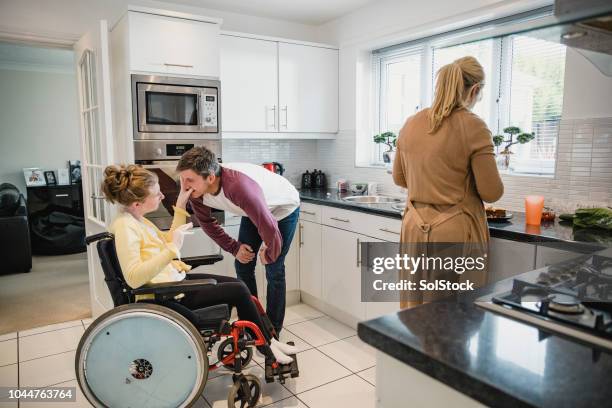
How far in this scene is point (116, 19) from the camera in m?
3.24

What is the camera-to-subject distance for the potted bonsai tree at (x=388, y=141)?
3506 millimetres

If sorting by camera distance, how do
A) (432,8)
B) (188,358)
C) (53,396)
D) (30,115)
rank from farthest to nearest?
(30,115)
(432,8)
(53,396)
(188,358)

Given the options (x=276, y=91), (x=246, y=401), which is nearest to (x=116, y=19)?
(x=276, y=91)

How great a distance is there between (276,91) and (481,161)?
212cm

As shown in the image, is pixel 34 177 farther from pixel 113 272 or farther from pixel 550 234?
pixel 550 234

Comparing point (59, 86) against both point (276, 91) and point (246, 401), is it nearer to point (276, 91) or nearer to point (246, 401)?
point (276, 91)

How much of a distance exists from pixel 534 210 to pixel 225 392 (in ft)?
5.75

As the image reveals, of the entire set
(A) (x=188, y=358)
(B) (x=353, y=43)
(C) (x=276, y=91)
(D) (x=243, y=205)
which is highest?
(B) (x=353, y=43)

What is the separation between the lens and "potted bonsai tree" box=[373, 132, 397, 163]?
3.51m

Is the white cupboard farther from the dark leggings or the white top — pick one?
the dark leggings

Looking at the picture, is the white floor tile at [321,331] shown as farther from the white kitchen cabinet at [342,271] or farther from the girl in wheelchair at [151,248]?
the girl in wheelchair at [151,248]

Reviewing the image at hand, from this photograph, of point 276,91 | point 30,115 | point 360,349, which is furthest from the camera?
point 30,115

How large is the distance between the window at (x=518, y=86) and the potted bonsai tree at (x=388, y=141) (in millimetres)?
298

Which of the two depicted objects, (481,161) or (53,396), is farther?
(53,396)
